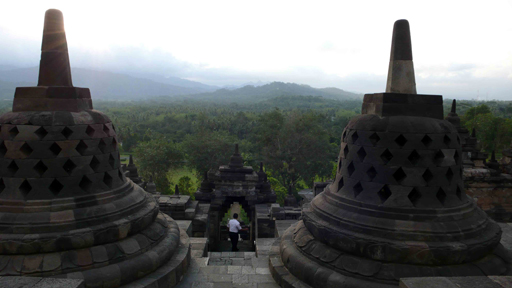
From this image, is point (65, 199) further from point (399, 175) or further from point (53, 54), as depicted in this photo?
point (399, 175)

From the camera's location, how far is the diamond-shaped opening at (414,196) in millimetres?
4590

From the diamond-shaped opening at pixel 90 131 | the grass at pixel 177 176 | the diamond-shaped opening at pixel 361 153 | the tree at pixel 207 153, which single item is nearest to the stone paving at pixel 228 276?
the diamond-shaped opening at pixel 361 153

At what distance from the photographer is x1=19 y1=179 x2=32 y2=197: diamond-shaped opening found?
4.60 m

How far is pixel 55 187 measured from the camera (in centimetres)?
471

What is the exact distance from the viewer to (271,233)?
1070 cm

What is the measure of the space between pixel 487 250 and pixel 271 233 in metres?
6.94

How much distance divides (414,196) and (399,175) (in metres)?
0.37

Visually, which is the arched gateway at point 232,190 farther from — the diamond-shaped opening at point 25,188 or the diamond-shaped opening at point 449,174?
the diamond-shaped opening at point 449,174

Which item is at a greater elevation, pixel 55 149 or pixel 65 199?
pixel 55 149

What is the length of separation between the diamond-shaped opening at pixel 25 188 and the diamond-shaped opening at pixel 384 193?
515 centimetres

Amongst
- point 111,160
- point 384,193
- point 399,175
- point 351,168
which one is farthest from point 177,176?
point 399,175

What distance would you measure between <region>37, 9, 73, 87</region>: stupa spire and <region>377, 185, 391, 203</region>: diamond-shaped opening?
17.1 feet

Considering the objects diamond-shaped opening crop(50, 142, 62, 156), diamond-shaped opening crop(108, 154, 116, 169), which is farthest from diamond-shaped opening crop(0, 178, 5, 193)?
diamond-shaped opening crop(108, 154, 116, 169)

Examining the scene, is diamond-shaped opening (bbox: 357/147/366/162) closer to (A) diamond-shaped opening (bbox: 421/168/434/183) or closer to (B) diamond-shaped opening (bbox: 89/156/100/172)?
(A) diamond-shaped opening (bbox: 421/168/434/183)
